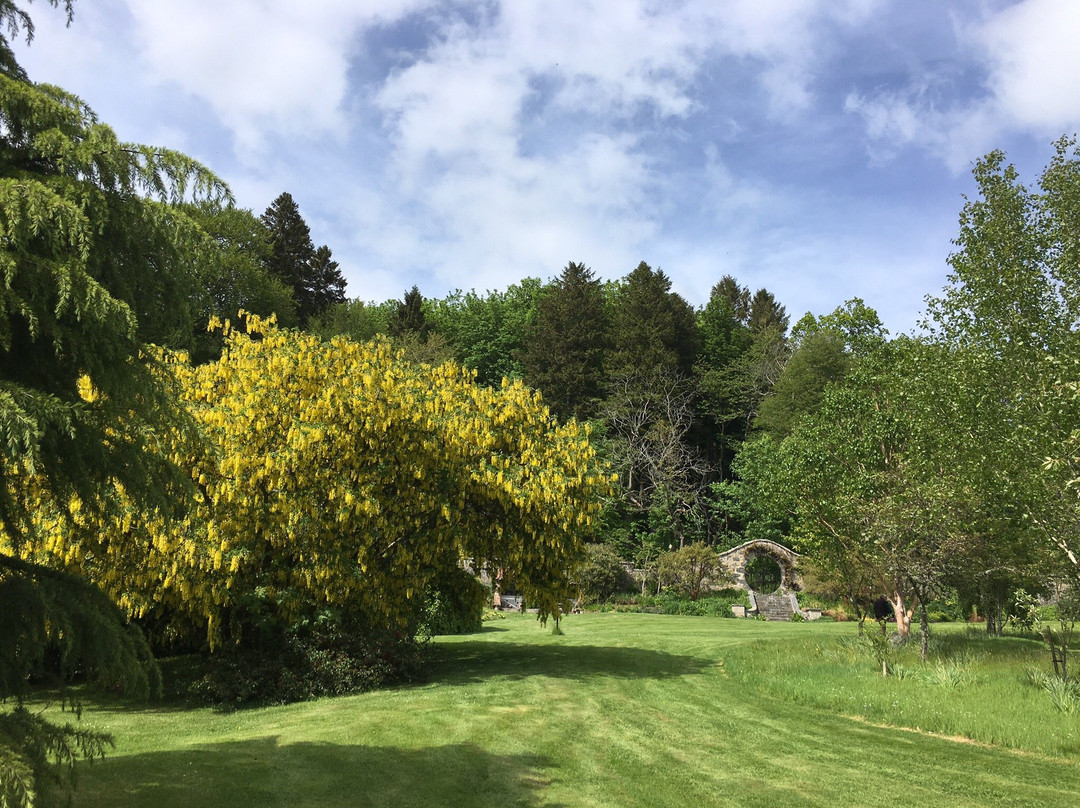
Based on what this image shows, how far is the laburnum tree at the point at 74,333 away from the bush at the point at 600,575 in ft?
98.2

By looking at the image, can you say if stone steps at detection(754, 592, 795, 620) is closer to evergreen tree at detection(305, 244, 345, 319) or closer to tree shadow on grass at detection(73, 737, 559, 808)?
tree shadow on grass at detection(73, 737, 559, 808)

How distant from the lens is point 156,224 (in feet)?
17.1

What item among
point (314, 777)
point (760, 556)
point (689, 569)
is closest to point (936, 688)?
point (314, 777)

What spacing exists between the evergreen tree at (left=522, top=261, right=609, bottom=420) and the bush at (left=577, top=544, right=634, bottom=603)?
13.5 m

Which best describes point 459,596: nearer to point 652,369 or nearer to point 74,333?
point 74,333

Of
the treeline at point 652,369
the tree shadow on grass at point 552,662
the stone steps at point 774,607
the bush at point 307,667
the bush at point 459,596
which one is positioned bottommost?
the stone steps at point 774,607

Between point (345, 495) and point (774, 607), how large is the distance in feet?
88.2

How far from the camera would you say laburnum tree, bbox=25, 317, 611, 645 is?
40.9ft

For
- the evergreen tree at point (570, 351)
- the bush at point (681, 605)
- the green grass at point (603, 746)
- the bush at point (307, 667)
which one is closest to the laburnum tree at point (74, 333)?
the green grass at point (603, 746)

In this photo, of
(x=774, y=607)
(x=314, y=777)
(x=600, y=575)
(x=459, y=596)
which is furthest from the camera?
(x=600, y=575)

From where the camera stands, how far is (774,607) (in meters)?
34.5

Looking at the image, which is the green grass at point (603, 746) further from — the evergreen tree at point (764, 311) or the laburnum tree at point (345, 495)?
the evergreen tree at point (764, 311)

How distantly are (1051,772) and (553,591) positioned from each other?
861cm

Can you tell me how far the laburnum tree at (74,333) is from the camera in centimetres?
438
